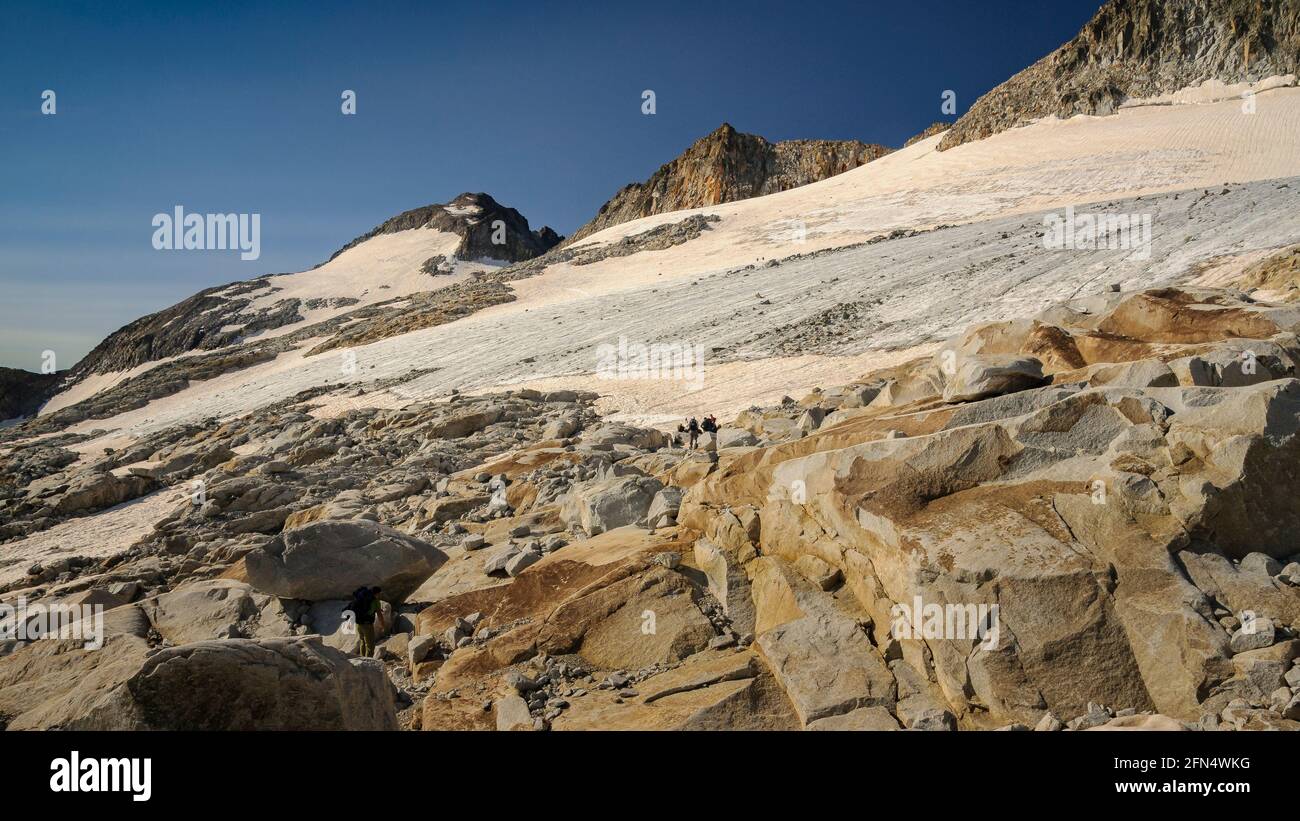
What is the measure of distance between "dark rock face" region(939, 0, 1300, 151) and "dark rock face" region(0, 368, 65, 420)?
79101 mm

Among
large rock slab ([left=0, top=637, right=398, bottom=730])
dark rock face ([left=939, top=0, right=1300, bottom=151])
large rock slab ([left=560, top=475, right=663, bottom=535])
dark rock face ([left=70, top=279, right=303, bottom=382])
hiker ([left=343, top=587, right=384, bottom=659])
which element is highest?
dark rock face ([left=939, top=0, right=1300, bottom=151])

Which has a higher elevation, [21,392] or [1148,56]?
[1148,56]

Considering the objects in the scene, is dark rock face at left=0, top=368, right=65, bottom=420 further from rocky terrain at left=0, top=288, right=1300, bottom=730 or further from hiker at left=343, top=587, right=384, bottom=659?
hiker at left=343, top=587, right=384, bottom=659

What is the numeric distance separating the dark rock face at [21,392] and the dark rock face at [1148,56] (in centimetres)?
7910

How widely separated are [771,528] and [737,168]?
76.7 metres

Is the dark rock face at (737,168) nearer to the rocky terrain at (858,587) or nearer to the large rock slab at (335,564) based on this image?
the rocky terrain at (858,587)

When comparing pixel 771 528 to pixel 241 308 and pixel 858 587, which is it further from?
pixel 241 308

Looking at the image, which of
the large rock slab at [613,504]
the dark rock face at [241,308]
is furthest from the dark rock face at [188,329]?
the large rock slab at [613,504]

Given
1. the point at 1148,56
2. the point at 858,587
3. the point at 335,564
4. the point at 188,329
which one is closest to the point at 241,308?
the point at 188,329

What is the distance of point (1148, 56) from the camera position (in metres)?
51.2

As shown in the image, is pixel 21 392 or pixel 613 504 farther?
pixel 21 392

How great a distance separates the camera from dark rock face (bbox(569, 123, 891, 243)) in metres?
76.3

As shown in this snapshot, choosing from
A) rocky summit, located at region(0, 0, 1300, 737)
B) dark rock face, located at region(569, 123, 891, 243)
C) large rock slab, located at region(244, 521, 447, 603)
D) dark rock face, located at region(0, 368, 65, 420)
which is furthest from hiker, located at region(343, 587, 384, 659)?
dark rock face, located at region(569, 123, 891, 243)
